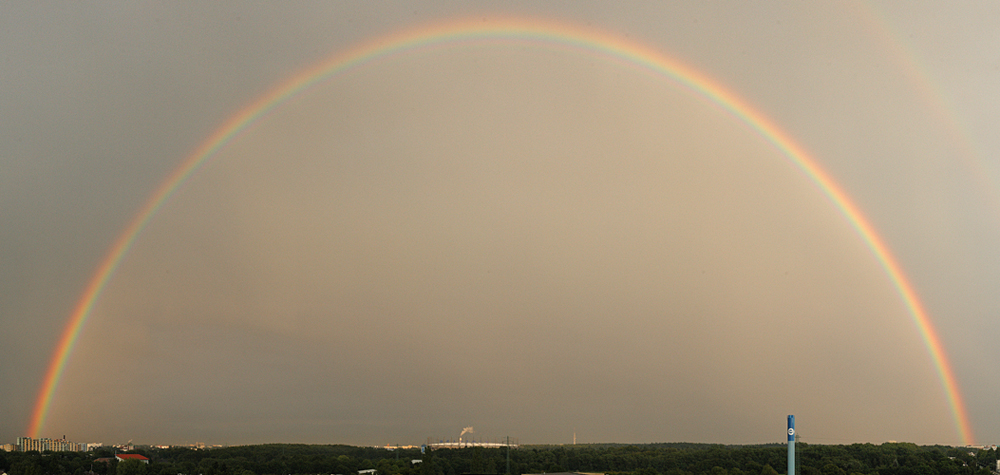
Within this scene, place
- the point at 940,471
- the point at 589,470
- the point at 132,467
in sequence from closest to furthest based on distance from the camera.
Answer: the point at 940,471
the point at 132,467
the point at 589,470

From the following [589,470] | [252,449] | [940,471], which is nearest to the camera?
[940,471]

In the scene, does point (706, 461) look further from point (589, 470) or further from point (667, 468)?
point (589, 470)

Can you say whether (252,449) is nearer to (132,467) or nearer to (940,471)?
(132,467)

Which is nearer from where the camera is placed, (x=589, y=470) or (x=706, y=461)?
(x=706, y=461)

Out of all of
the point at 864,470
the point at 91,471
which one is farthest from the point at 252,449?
the point at 864,470

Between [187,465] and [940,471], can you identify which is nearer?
[940,471]

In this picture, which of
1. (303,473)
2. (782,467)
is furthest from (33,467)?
(782,467)

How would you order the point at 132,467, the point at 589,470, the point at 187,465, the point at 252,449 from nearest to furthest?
the point at 132,467
the point at 187,465
the point at 589,470
the point at 252,449

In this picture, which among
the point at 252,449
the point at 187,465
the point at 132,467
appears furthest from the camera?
the point at 252,449
